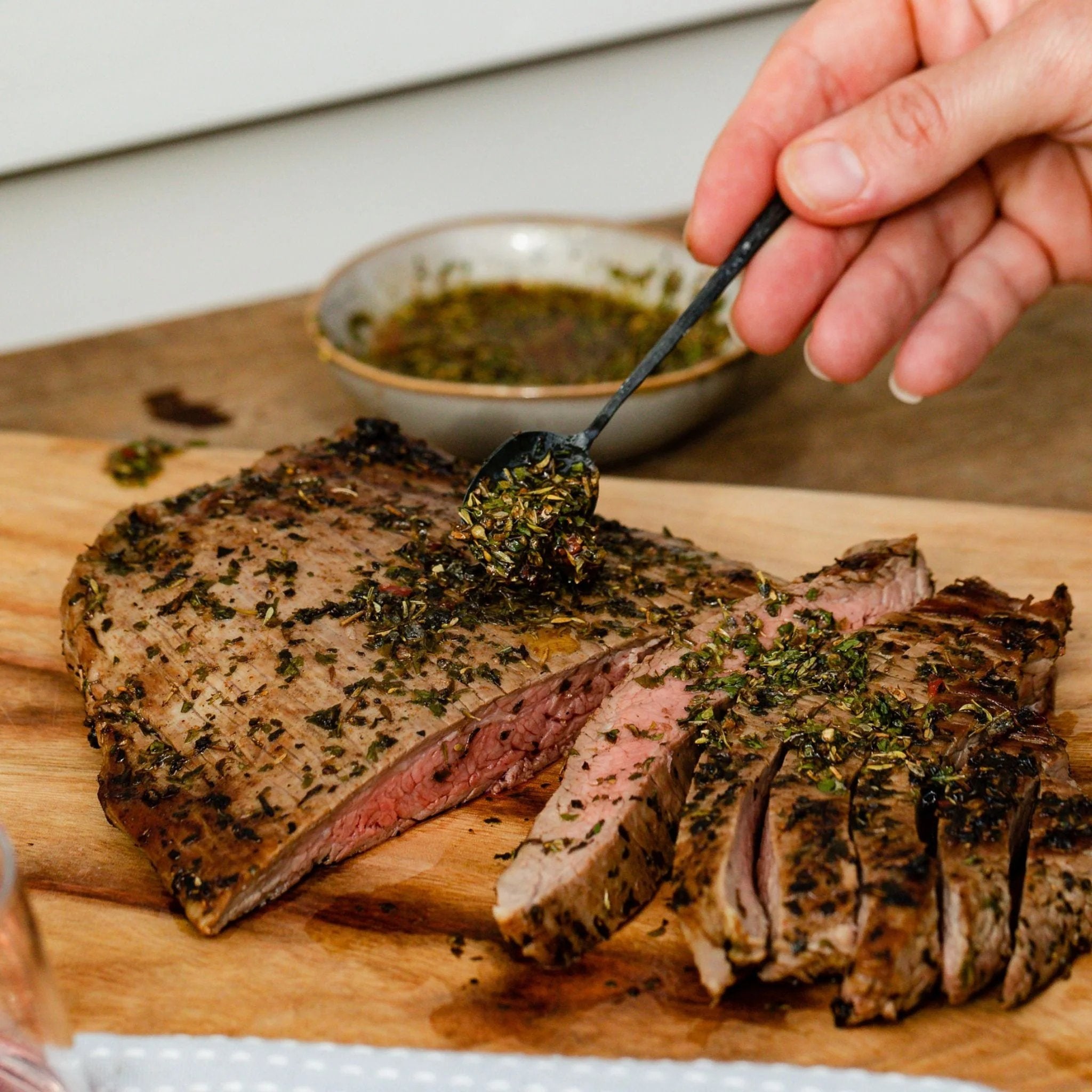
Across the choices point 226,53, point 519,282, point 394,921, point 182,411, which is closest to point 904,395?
point 519,282

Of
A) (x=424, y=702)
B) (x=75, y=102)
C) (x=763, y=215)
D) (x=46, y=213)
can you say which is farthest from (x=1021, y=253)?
(x=46, y=213)

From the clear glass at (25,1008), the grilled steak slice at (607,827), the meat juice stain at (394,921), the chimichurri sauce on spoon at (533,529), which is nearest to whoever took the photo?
the clear glass at (25,1008)

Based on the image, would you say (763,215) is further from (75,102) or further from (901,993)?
(75,102)

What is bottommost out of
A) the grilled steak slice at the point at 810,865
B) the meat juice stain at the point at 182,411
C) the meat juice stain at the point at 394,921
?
the meat juice stain at the point at 182,411

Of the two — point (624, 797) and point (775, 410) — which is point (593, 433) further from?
point (775, 410)

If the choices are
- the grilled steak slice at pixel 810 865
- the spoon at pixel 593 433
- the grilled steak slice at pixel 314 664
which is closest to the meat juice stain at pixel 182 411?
the grilled steak slice at pixel 314 664

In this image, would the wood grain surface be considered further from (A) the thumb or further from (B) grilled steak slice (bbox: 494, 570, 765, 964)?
(B) grilled steak slice (bbox: 494, 570, 765, 964)

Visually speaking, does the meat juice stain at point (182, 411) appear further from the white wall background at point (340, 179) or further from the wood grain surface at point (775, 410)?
the white wall background at point (340, 179)
